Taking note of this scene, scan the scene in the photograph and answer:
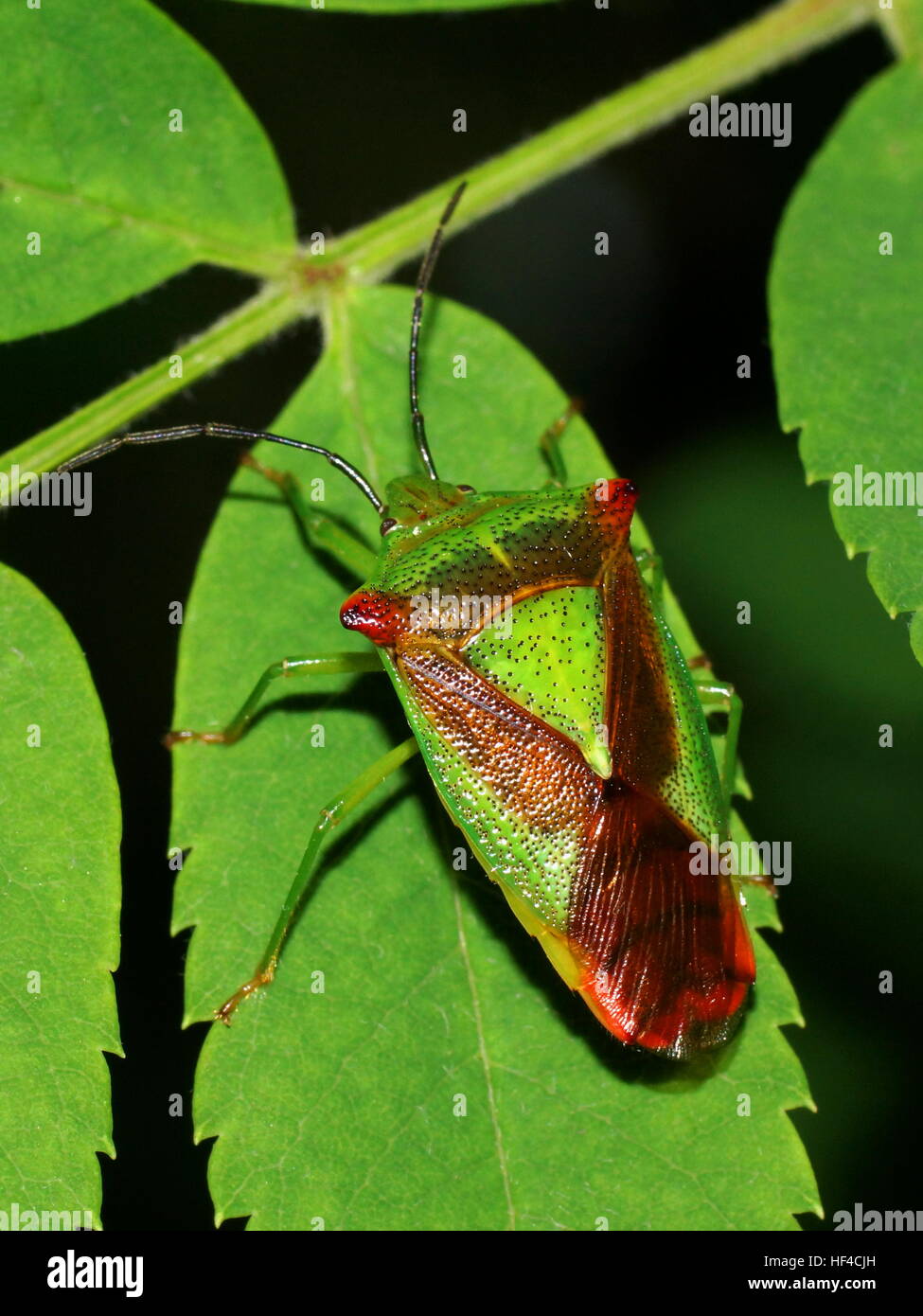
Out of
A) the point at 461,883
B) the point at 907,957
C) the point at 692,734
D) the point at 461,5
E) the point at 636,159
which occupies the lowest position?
the point at 907,957

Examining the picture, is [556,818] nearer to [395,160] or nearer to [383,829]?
[383,829]

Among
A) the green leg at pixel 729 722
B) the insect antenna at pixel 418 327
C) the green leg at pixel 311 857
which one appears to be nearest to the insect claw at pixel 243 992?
the green leg at pixel 311 857

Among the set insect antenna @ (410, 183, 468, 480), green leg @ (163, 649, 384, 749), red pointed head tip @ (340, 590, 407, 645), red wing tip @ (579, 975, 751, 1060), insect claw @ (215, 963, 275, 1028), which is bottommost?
red wing tip @ (579, 975, 751, 1060)

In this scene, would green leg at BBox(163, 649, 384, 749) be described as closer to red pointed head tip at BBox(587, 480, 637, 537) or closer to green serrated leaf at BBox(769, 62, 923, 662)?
red pointed head tip at BBox(587, 480, 637, 537)

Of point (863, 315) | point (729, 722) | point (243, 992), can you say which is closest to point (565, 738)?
point (729, 722)

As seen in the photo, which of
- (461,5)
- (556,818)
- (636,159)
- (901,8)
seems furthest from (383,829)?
(636,159)

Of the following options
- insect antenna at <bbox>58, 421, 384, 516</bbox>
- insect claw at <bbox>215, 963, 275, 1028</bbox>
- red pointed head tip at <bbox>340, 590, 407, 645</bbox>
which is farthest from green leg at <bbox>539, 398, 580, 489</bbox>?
insect claw at <bbox>215, 963, 275, 1028</bbox>

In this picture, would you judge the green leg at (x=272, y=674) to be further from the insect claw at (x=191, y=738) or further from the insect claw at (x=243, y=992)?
the insect claw at (x=243, y=992)

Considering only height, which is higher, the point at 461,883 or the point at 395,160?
the point at 395,160
